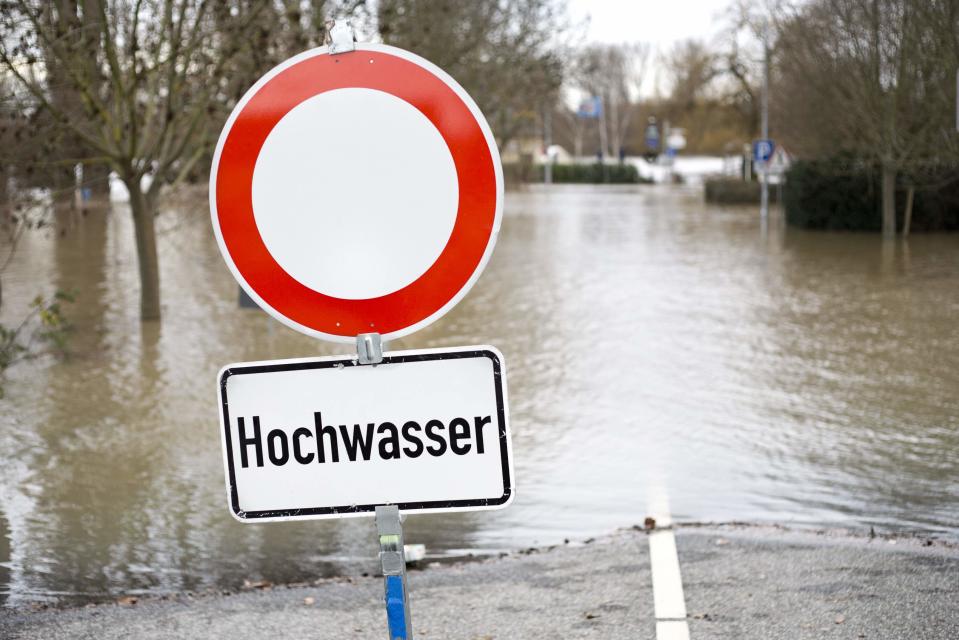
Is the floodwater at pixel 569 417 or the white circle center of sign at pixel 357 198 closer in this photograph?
the white circle center of sign at pixel 357 198

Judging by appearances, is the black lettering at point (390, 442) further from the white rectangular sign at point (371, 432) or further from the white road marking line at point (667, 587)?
the white road marking line at point (667, 587)

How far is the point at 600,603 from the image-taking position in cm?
494

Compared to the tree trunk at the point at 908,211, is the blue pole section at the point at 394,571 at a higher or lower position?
higher

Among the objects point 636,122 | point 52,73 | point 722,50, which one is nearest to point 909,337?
point 52,73

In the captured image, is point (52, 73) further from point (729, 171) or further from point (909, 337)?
point (729, 171)

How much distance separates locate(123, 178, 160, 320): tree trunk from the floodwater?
29 centimetres

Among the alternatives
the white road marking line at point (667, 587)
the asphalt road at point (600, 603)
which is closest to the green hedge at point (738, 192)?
the white road marking line at point (667, 587)

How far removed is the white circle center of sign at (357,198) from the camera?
2756 millimetres

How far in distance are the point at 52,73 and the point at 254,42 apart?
2.24m

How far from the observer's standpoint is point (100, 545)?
7.24m

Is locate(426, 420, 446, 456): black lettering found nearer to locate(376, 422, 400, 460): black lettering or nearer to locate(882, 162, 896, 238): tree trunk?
locate(376, 422, 400, 460): black lettering

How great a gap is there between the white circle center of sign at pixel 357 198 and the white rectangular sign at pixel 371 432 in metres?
0.18

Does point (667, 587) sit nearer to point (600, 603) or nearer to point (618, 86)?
point (600, 603)

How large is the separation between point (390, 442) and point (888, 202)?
29.7m
